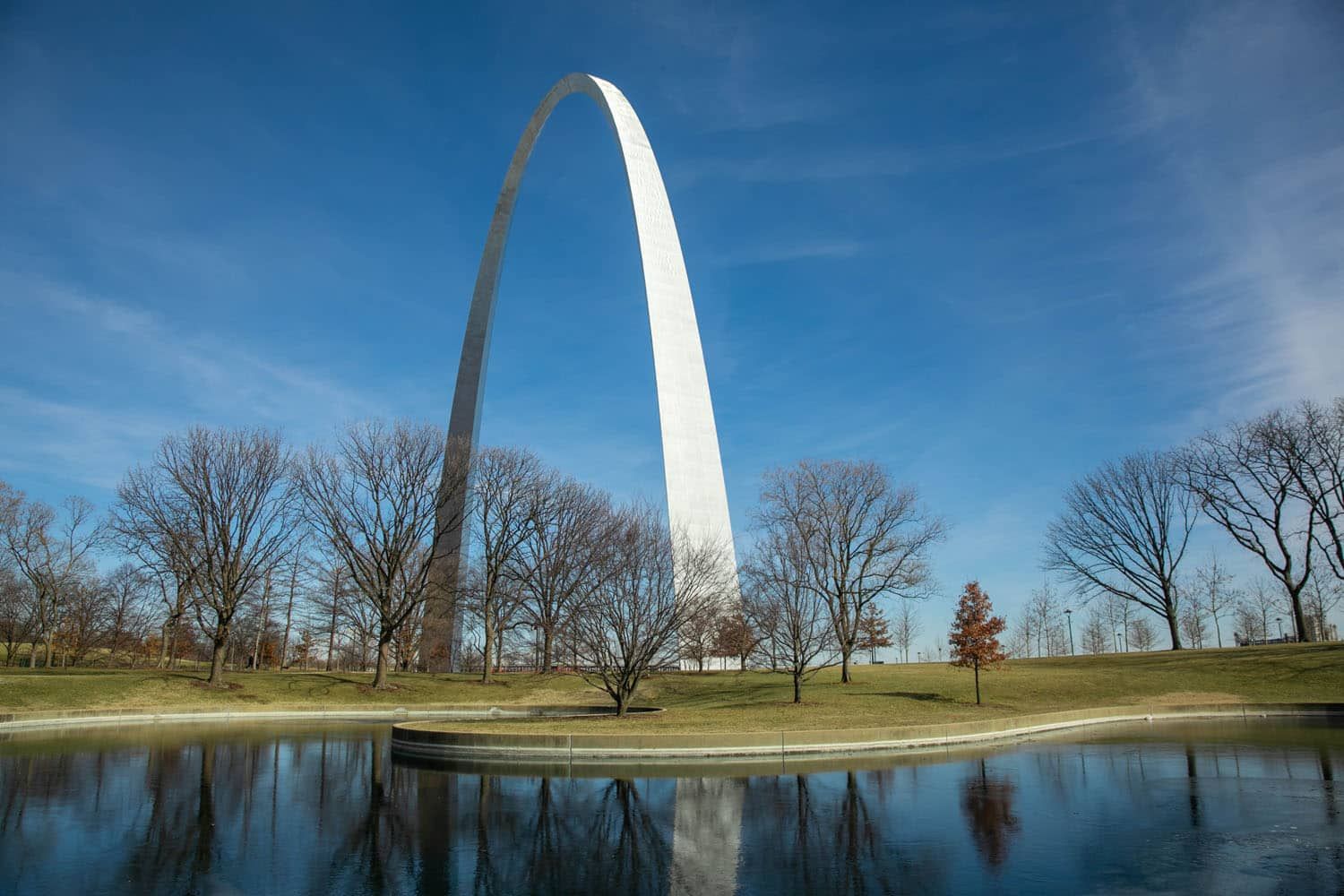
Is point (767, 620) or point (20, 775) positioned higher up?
point (767, 620)

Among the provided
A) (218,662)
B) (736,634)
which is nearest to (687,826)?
(736,634)

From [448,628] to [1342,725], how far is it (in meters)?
33.5

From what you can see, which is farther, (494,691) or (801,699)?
(494,691)

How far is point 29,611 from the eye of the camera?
49.7 m

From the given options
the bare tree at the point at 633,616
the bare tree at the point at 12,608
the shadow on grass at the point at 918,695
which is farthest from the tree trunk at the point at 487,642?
the bare tree at the point at 12,608

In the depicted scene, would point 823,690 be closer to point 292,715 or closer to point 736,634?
point 736,634

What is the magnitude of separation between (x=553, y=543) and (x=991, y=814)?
3108 centimetres

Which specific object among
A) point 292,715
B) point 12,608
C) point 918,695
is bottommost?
point 292,715

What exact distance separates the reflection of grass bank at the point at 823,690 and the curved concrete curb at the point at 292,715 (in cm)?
63

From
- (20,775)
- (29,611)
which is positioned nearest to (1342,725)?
(20,775)

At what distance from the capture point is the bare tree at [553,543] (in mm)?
35969

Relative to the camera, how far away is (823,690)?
1093 inches

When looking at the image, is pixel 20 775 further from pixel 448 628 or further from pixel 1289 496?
pixel 1289 496

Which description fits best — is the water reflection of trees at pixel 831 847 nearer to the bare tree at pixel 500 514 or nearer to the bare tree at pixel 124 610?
the bare tree at pixel 500 514
